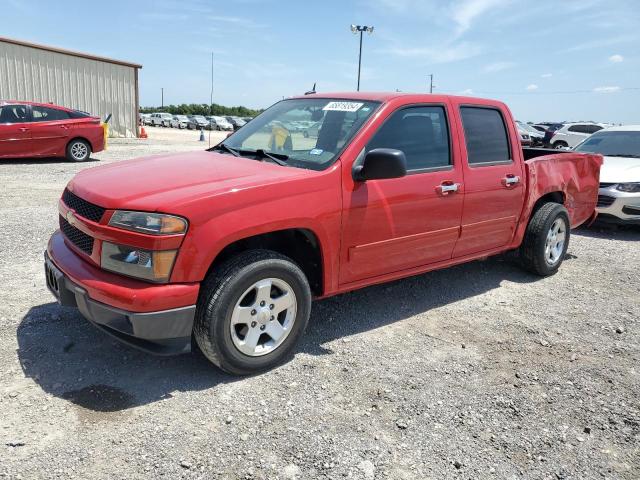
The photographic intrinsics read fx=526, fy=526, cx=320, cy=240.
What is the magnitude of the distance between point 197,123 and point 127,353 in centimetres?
4842

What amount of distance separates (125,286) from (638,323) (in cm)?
425

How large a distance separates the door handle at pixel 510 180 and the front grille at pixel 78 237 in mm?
3533

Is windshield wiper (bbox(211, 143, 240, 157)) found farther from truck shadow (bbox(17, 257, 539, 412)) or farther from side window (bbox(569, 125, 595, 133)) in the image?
side window (bbox(569, 125, 595, 133))

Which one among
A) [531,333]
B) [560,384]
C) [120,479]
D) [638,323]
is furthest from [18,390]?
[638,323]

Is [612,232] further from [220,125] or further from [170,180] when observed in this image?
[220,125]

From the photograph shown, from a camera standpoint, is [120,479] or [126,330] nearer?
[120,479]

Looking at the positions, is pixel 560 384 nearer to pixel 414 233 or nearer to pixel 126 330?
pixel 414 233

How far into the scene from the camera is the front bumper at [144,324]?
9.47 ft

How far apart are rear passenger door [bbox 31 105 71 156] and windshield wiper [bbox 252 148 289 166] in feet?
37.8

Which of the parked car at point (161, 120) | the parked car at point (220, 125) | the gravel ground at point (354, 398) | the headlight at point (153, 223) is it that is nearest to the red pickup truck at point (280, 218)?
the headlight at point (153, 223)

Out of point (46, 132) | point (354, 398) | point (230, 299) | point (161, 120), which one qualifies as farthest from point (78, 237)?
point (161, 120)

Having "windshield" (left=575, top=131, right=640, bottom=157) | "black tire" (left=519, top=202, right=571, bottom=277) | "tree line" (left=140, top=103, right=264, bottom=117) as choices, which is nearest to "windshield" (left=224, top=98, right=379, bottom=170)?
"black tire" (left=519, top=202, right=571, bottom=277)

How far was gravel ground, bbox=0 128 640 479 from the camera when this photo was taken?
8.64 ft

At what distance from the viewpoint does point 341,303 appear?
4.72 m
